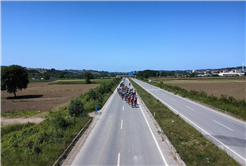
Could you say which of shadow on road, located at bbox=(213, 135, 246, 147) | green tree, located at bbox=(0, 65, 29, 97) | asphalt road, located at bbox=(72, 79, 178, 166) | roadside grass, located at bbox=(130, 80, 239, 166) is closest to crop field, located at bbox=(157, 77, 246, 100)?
shadow on road, located at bbox=(213, 135, 246, 147)

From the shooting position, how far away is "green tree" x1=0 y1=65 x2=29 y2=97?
4328 cm

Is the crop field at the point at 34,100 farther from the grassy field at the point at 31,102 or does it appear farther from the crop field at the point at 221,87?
the crop field at the point at 221,87

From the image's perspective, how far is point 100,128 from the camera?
13914 mm

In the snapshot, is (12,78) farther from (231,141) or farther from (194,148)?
(231,141)

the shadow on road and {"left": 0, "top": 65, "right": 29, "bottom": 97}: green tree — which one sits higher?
{"left": 0, "top": 65, "right": 29, "bottom": 97}: green tree

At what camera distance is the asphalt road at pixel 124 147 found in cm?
840

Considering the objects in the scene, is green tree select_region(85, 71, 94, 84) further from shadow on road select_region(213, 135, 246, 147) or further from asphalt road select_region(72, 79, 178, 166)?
shadow on road select_region(213, 135, 246, 147)

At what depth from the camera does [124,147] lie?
996 centimetres

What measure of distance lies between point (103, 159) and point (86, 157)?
3.34ft

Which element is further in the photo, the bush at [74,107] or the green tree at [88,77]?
the green tree at [88,77]

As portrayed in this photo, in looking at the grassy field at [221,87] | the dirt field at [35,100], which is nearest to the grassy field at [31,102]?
the dirt field at [35,100]

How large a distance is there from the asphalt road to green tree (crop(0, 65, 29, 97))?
41.1 m

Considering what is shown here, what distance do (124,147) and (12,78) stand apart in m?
46.2

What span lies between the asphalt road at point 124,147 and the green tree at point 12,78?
41.1m
